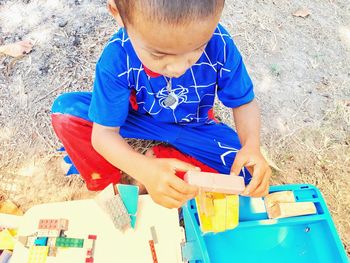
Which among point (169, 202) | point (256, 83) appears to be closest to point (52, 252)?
point (169, 202)

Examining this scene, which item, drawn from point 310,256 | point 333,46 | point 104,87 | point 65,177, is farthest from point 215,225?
point 333,46

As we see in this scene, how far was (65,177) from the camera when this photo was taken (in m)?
1.28

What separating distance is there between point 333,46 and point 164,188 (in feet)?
3.67

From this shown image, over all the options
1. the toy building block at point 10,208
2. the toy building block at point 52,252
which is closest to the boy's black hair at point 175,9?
the toy building block at point 52,252

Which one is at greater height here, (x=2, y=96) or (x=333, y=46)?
(x=333, y=46)

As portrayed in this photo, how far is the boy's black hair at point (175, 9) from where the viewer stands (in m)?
0.60

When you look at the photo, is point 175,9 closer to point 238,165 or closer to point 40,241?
point 238,165

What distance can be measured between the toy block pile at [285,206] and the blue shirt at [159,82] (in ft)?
0.77

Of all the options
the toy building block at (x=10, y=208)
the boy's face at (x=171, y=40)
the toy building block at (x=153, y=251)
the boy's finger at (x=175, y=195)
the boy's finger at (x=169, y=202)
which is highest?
the boy's face at (x=171, y=40)

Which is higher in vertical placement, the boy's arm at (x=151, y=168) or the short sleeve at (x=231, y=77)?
the short sleeve at (x=231, y=77)

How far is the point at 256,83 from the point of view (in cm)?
149

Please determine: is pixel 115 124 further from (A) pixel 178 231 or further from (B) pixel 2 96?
(B) pixel 2 96

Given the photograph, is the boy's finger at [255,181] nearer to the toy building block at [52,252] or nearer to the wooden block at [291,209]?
the wooden block at [291,209]

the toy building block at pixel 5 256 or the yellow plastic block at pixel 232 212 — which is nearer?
the yellow plastic block at pixel 232 212
